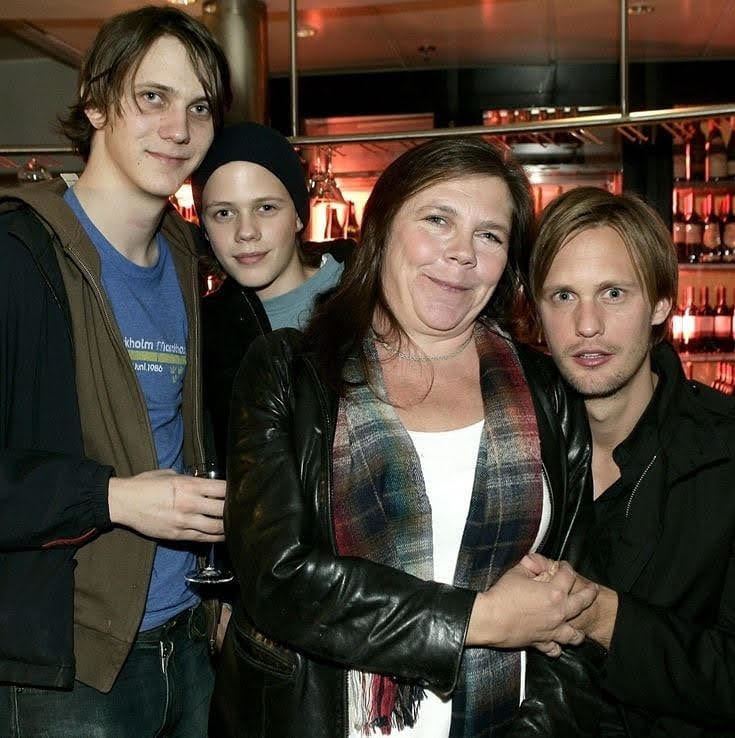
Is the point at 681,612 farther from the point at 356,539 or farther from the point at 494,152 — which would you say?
the point at 494,152

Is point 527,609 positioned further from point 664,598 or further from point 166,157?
point 166,157

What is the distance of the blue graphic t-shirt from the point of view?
2.08 m

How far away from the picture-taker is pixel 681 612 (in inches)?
79.8

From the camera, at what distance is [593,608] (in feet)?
6.05

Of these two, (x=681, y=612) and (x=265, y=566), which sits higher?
(x=265, y=566)

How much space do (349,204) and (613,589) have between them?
415 cm

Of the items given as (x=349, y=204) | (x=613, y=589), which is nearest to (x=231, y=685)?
(x=613, y=589)

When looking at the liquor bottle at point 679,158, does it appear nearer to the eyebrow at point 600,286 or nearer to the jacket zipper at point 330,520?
the eyebrow at point 600,286

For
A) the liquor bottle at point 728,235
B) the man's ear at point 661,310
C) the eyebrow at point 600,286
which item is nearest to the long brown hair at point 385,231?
the eyebrow at point 600,286

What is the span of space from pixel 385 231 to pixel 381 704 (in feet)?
2.91

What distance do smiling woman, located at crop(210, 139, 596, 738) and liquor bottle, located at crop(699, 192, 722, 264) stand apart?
402cm

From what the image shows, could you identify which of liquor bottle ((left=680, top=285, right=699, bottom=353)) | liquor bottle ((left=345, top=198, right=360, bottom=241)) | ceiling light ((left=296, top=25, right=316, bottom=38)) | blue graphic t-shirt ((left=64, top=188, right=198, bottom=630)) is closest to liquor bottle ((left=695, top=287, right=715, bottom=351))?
liquor bottle ((left=680, top=285, right=699, bottom=353))

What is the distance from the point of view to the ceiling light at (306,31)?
18.7ft

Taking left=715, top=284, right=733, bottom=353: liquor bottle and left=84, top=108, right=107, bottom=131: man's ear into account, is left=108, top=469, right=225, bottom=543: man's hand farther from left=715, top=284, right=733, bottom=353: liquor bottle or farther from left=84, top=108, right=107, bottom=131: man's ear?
left=715, top=284, right=733, bottom=353: liquor bottle
